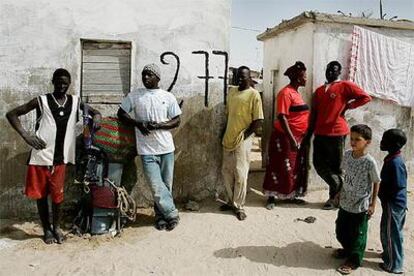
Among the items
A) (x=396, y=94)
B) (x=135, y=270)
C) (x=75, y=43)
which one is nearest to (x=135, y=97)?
(x=75, y=43)

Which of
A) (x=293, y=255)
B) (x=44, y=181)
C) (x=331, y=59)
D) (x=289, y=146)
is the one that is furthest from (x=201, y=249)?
(x=331, y=59)

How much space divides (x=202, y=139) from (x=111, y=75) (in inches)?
55.5

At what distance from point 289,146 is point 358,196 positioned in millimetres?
1689

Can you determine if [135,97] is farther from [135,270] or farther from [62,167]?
[135,270]

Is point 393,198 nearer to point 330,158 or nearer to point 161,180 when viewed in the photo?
point 330,158

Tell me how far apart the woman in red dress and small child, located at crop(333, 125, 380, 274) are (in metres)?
1.47

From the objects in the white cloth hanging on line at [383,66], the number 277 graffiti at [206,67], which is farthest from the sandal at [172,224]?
the white cloth hanging on line at [383,66]

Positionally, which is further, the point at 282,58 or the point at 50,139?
the point at 282,58

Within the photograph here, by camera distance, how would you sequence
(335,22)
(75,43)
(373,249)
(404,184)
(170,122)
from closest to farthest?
(404,184) → (373,249) → (170,122) → (75,43) → (335,22)

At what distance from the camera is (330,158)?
5.20 metres

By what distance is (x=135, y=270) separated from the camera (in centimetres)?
363

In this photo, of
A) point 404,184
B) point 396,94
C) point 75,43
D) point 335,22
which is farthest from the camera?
point 396,94

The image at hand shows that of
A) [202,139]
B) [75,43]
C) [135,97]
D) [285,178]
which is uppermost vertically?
[75,43]

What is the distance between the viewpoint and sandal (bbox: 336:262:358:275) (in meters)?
3.56
